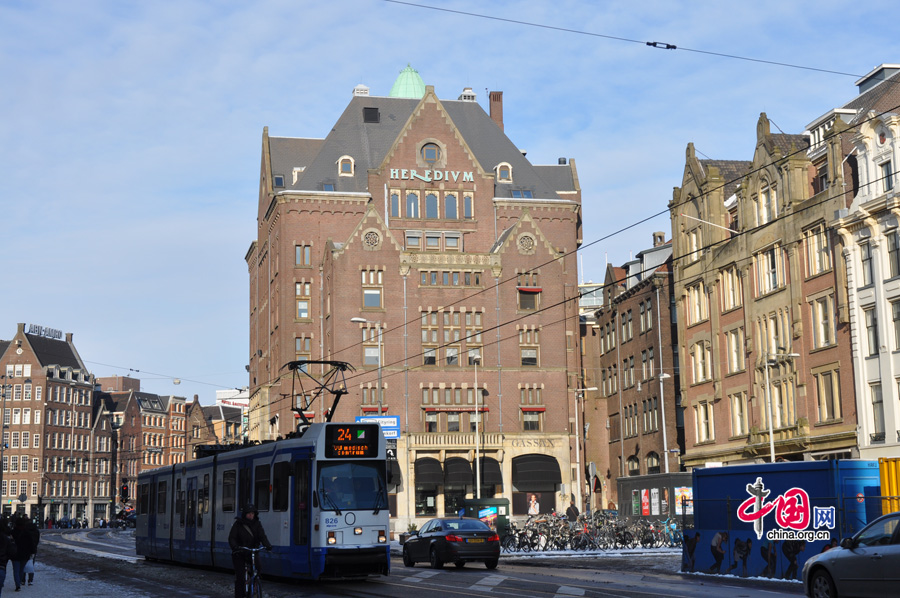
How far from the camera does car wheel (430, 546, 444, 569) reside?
31.9 metres

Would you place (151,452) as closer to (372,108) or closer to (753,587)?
(372,108)

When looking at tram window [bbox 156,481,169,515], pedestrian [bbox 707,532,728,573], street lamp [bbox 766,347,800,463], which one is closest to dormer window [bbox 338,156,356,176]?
street lamp [bbox 766,347,800,463]

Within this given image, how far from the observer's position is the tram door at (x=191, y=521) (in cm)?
3278

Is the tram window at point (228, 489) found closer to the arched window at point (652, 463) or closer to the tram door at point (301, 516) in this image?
the tram door at point (301, 516)

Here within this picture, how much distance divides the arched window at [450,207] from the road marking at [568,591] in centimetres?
5982

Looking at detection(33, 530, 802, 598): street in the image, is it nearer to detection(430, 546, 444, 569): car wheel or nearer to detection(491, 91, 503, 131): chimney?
detection(430, 546, 444, 569): car wheel

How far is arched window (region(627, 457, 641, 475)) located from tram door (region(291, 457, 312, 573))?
4978 cm

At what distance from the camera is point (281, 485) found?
85.0 ft

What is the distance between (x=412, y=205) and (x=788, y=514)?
5791 cm

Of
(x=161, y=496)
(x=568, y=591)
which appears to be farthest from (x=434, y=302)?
(x=568, y=591)

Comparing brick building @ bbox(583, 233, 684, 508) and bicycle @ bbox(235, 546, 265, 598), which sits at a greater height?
brick building @ bbox(583, 233, 684, 508)

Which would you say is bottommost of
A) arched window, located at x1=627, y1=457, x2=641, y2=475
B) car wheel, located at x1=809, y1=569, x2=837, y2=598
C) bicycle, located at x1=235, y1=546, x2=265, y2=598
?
car wheel, located at x1=809, y1=569, x2=837, y2=598

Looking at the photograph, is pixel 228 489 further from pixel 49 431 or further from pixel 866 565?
pixel 49 431

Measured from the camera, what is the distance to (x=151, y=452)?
164m
